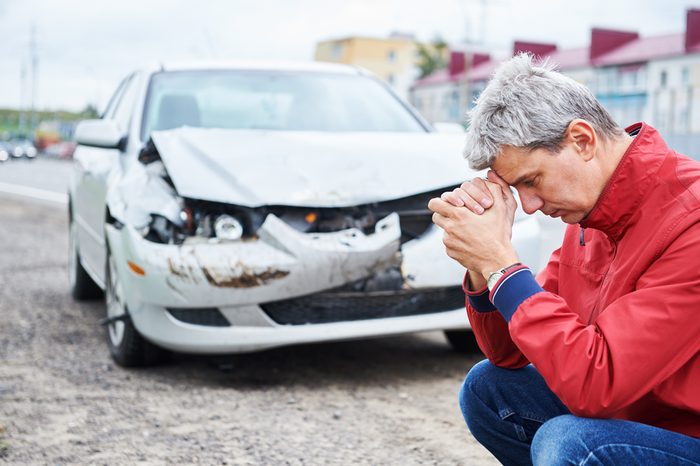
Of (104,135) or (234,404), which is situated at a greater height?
(104,135)

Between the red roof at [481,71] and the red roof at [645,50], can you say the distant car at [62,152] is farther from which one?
the red roof at [645,50]

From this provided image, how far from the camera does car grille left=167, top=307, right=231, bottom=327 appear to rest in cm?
408

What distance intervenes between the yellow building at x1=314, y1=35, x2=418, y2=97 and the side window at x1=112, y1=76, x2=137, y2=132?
71.7 meters

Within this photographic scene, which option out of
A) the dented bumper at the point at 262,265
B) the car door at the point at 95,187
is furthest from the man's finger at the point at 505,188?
the car door at the point at 95,187

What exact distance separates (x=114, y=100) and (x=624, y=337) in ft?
17.9

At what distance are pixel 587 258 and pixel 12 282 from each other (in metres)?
5.95

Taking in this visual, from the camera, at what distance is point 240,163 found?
4.19 meters

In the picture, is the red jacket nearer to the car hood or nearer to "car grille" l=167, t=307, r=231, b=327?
the car hood

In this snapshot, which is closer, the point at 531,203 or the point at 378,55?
the point at 531,203

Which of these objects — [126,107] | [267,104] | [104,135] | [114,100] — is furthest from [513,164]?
[114,100]

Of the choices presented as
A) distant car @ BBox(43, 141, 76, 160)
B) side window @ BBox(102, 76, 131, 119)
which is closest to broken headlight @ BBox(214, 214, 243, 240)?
side window @ BBox(102, 76, 131, 119)

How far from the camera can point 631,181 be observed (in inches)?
78.5

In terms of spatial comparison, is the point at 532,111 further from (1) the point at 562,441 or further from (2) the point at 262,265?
(2) the point at 262,265

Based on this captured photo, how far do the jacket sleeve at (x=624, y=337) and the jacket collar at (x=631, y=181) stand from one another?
0.47 feet
